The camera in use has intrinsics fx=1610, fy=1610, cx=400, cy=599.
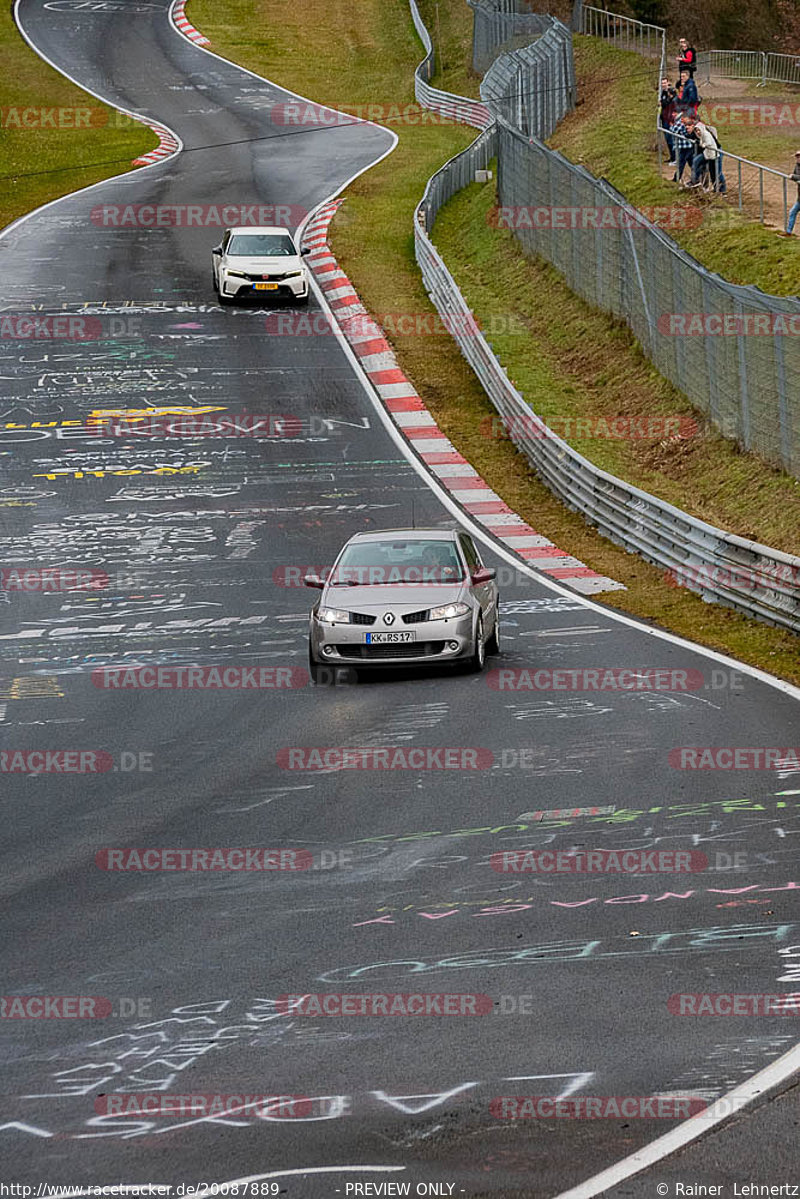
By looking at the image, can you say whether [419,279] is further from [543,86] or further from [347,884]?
[347,884]

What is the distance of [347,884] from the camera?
9891mm

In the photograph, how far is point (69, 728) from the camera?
14.3m

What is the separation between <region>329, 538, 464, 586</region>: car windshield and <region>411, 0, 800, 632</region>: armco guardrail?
3604 mm

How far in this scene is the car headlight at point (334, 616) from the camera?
16.2m

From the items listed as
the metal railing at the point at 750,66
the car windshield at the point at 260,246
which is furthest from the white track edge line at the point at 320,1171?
the metal railing at the point at 750,66

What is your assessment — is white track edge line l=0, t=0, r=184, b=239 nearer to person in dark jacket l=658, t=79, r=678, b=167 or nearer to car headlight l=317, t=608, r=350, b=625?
person in dark jacket l=658, t=79, r=678, b=167

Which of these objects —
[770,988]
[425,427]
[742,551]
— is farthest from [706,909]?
[425,427]

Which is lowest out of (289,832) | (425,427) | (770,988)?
(425,427)

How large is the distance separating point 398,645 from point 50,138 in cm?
4810

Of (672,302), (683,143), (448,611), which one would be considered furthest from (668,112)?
(448,611)

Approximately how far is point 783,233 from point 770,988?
78.5ft

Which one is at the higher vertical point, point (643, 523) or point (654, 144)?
point (654, 144)

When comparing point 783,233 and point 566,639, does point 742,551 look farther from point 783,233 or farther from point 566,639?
point 783,233

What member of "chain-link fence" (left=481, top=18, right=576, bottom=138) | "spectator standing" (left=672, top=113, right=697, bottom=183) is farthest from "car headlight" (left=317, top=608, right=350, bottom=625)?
"chain-link fence" (left=481, top=18, right=576, bottom=138)
